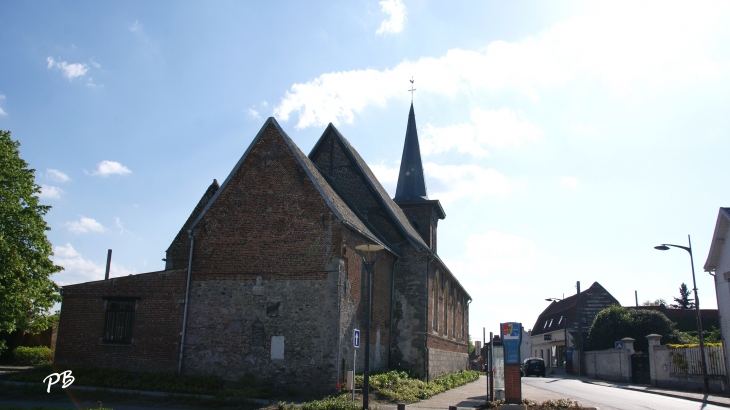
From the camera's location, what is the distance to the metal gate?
32.3 meters

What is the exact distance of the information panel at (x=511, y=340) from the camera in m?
15.9

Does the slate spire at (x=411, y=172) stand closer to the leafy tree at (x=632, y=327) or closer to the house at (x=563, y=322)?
the leafy tree at (x=632, y=327)

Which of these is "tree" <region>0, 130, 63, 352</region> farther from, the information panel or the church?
the information panel

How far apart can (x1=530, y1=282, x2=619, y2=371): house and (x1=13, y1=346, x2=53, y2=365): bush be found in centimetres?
3628

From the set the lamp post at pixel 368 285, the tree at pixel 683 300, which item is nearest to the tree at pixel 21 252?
the lamp post at pixel 368 285

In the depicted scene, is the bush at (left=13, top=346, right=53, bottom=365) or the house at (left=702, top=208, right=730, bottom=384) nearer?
the house at (left=702, top=208, right=730, bottom=384)

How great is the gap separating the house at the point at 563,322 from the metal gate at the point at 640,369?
10.1 m

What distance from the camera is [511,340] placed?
52.8 feet

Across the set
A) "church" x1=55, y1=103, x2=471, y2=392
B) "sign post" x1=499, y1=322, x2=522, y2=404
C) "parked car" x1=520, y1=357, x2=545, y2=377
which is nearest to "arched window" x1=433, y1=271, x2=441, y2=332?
"church" x1=55, y1=103, x2=471, y2=392

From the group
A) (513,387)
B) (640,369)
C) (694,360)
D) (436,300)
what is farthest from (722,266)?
(513,387)

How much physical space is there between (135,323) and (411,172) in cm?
2092

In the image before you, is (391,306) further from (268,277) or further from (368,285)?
(368,285)

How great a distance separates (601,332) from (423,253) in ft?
75.3

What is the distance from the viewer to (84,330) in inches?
765
